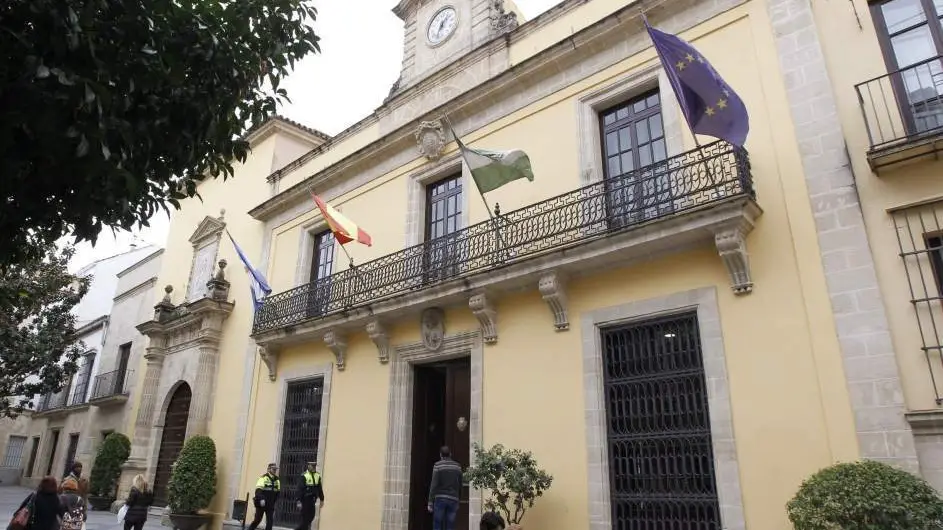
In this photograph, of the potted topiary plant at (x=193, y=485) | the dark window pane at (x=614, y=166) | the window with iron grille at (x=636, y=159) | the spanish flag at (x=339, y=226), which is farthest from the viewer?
the potted topiary plant at (x=193, y=485)

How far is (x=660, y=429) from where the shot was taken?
7.39 metres

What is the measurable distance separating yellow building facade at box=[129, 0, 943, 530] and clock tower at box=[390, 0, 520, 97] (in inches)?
2.5

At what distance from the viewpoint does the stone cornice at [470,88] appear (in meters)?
9.27

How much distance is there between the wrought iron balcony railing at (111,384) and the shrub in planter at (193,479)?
21.1 ft

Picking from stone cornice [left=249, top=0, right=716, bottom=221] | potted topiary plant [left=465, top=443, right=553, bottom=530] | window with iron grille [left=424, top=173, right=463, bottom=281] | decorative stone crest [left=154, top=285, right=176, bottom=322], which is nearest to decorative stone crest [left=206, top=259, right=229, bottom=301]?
stone cornice [left=249, top=0, right=716, bottom=221]

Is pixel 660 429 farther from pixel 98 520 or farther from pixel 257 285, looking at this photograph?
pixel 98 520

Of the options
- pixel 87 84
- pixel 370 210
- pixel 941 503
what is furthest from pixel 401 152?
pixel 941 503

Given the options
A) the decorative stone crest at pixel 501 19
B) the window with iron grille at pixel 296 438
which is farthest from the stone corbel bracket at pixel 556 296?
the window with iron grille at pixel 296 438

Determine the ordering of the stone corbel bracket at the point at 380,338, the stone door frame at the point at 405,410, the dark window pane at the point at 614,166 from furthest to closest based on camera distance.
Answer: the stone corbel bracket at the point at 380,338 → the stone door frame at the point at 405,410 → the dark window pane at the point at 614,166

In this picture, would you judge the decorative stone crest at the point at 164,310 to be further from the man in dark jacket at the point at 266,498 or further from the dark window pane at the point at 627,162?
the dark window pane at the point at 627,162

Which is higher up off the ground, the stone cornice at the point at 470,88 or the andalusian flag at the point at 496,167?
the stone cornice at the point at 470,88

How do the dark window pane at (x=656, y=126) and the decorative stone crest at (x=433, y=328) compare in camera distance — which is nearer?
the dark window pane at (x=656, y=126)

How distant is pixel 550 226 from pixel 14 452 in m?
29.8

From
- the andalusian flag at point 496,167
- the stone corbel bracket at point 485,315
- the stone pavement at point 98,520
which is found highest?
the andalusian flag at point 496,167
